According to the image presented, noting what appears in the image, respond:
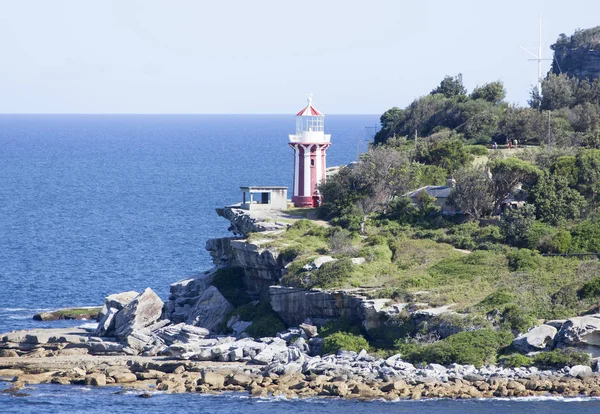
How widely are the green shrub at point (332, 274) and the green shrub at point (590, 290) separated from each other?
11.1 metres

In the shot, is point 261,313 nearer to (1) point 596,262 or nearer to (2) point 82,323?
(2) point 82,323

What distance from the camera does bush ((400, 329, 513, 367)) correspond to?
5194cm

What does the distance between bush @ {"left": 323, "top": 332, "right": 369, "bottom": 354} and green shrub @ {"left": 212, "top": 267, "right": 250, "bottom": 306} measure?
1108 centimetres

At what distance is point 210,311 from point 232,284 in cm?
388

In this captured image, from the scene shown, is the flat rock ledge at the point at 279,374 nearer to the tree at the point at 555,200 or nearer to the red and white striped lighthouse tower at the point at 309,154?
the tree at the point at 555,200

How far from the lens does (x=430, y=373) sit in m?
51.1

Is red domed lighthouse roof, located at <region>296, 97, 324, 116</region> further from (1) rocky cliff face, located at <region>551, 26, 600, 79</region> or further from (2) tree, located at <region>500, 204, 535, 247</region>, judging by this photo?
(1) rocky cliff face, located at <region>551, 26, 600, 79</region>

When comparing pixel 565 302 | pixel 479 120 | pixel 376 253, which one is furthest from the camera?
pixel 479 120

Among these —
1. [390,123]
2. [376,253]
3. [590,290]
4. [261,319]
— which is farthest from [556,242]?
[390,123]

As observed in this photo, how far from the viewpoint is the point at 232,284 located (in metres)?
68.3

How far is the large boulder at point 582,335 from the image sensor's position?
5131cm

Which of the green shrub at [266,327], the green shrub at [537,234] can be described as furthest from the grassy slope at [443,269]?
the green shrub at [266,327]

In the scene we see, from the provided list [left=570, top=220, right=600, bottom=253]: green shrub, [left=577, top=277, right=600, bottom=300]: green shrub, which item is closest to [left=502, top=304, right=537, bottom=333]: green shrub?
[left=577, top=277, right=600, bottom=300]: green shrub

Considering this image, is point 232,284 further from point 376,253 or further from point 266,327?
point 376,253
